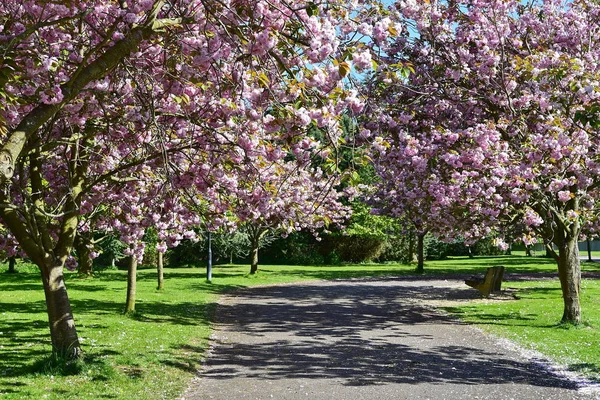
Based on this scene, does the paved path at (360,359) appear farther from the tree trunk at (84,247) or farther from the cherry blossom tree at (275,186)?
the tree trunk at (84,247)

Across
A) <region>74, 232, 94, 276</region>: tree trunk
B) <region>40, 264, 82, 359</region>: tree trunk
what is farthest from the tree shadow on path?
<region>74, 232, 94, 276</region>: tree trunk

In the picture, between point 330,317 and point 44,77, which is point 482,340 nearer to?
point 330,317

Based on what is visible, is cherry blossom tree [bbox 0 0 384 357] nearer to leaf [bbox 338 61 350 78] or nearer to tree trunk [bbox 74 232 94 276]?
leaf [bbox 338 61 350 78]

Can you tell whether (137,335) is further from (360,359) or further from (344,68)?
(344,68)

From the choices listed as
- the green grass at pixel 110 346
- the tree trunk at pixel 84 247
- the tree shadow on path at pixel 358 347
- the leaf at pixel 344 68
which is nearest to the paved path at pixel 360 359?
the tree shadow on path at pixel 358 347

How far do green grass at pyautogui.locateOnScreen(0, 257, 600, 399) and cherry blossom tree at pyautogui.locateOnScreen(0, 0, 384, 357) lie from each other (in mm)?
873

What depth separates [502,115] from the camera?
13.0 m

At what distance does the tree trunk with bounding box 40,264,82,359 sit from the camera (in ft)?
30.2

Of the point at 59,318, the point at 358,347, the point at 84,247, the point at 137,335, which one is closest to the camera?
the point at 59,318

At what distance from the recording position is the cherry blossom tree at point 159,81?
520 cm

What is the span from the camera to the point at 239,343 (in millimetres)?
12008

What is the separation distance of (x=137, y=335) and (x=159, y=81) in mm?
7250

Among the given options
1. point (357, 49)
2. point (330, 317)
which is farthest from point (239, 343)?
point (357, 49)

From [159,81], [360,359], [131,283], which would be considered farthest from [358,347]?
[131,283]
